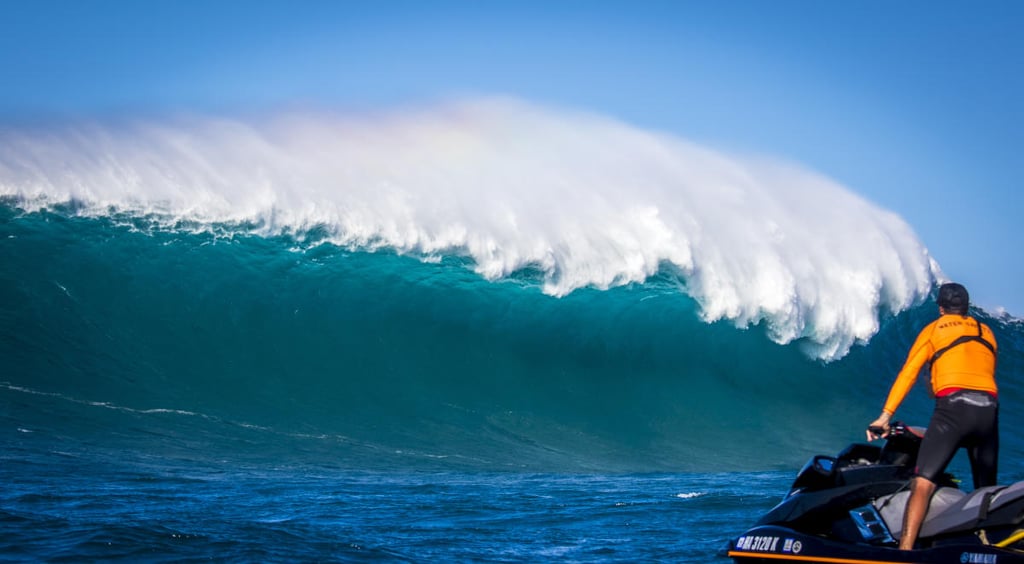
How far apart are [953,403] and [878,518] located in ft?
2.30

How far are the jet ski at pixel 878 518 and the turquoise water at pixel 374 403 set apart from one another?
96 cm

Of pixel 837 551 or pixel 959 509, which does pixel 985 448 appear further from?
pixel 837 551

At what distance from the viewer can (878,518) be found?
14.6 feet

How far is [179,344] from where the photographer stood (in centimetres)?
1215

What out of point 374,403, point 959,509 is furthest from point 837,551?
point 374,403

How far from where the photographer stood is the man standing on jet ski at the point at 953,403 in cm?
421

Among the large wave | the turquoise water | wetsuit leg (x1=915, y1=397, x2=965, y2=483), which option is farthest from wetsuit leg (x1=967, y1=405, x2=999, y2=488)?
the large wave

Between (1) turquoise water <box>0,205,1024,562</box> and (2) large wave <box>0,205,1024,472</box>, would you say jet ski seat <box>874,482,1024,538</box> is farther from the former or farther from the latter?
(2) large wave <box>0,205,1024,472</box>

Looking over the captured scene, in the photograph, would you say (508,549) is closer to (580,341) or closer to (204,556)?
(204,556)

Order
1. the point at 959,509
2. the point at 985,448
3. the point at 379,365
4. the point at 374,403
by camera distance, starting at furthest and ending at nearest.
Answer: the point at 379,365 → the point at 374,403 → the point at 985,448 → the point at 959,509

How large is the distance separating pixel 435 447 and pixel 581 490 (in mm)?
2630

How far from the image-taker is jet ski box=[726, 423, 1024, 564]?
4.03 metres

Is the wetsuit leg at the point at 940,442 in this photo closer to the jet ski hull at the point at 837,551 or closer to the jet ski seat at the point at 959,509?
the jet ski seat at the point at 959,509

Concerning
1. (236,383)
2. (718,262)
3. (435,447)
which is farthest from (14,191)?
(718,262)
